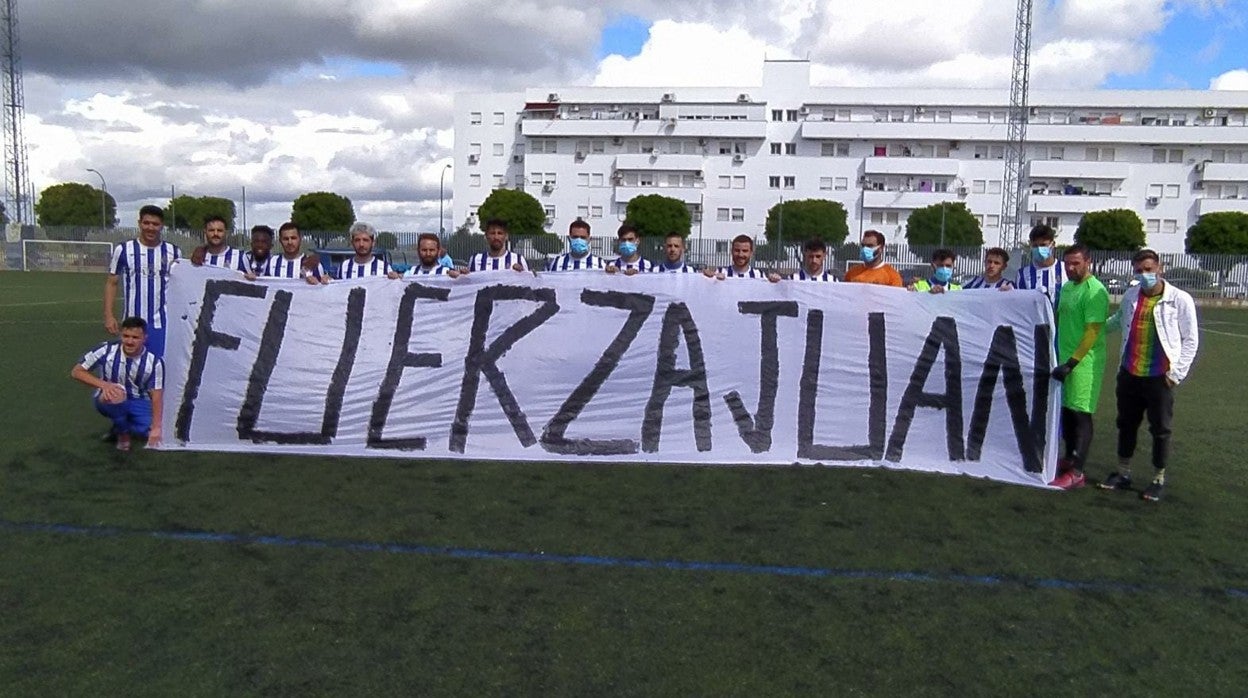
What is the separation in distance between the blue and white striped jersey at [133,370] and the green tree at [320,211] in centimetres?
5667

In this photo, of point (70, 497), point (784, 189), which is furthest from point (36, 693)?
point (784, 189)

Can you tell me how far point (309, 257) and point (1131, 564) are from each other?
5.86 m

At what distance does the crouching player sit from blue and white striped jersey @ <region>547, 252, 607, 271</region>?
2787mm

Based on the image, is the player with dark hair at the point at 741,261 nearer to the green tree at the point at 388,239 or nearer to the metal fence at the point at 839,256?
the metal fence at the point at 839,256

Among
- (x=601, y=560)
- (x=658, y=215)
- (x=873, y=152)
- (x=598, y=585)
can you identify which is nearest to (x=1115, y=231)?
(x=873, y=152)

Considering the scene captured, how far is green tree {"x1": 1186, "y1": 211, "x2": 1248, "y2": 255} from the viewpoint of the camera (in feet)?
158

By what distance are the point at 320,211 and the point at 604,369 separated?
5903cm

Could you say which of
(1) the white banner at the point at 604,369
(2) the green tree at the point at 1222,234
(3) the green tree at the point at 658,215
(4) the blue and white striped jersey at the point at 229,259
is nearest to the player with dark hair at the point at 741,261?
(1) the white banner at the point at 604,369

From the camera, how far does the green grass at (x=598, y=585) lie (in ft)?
11.1

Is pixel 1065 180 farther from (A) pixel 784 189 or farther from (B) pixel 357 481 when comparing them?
(B) pixel 357 481

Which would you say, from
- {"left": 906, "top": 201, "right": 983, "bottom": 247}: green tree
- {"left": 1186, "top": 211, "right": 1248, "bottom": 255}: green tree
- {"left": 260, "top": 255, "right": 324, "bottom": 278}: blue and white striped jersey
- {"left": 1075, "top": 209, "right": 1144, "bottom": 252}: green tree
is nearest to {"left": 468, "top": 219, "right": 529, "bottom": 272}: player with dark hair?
{"left": 260, "top": 255, "right": 324, "bottom": 278}: blue and white striped jersey

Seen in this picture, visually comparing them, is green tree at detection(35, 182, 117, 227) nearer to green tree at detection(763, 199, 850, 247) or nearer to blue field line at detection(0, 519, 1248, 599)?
green tree at detection(763, 199, 850, 247)

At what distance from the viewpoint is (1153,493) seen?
587 centimetres

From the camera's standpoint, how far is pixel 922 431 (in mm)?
6449
